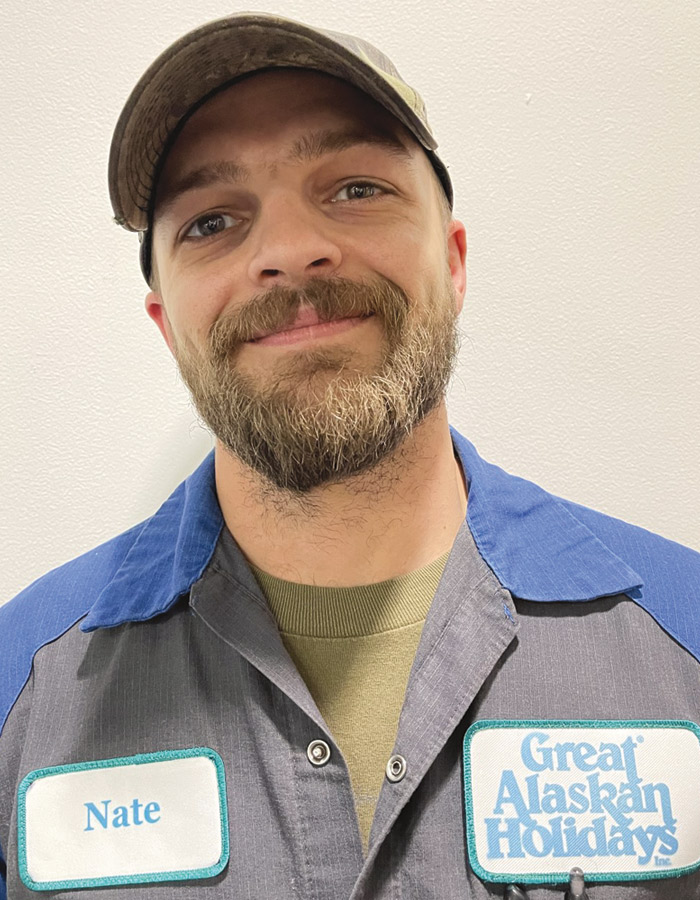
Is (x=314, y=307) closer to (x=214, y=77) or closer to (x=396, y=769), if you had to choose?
(x=214, y=77)

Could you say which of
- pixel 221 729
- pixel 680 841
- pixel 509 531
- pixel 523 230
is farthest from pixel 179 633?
pixel 523 230

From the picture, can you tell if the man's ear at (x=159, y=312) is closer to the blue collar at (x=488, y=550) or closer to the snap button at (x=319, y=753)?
the blue collar at (x=488, y=550)

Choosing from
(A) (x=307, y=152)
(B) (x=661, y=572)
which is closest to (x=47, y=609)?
(A) (x=307, y=152)

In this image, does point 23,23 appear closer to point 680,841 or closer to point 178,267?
point 178,267

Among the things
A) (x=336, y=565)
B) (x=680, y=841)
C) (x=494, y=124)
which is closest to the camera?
(x=680, y=841)

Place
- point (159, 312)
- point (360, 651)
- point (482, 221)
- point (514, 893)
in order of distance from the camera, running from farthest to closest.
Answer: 1. point (482, 221)
2. point (159, 312)
3. point (360, 651)
4. point (514, 893)

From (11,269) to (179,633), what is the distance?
59 centimetres

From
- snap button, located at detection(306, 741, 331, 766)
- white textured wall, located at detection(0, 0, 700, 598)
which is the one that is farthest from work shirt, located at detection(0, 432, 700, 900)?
white textured wall, located at detection(0, 0, 700, 598)

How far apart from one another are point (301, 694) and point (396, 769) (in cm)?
11

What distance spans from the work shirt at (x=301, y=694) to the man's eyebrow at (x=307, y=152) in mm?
349

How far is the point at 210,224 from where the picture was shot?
101 cm

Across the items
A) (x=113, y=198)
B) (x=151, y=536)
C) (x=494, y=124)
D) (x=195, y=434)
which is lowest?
(x=151, y=536)

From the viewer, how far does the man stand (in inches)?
35.9

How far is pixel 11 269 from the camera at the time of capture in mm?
1304
